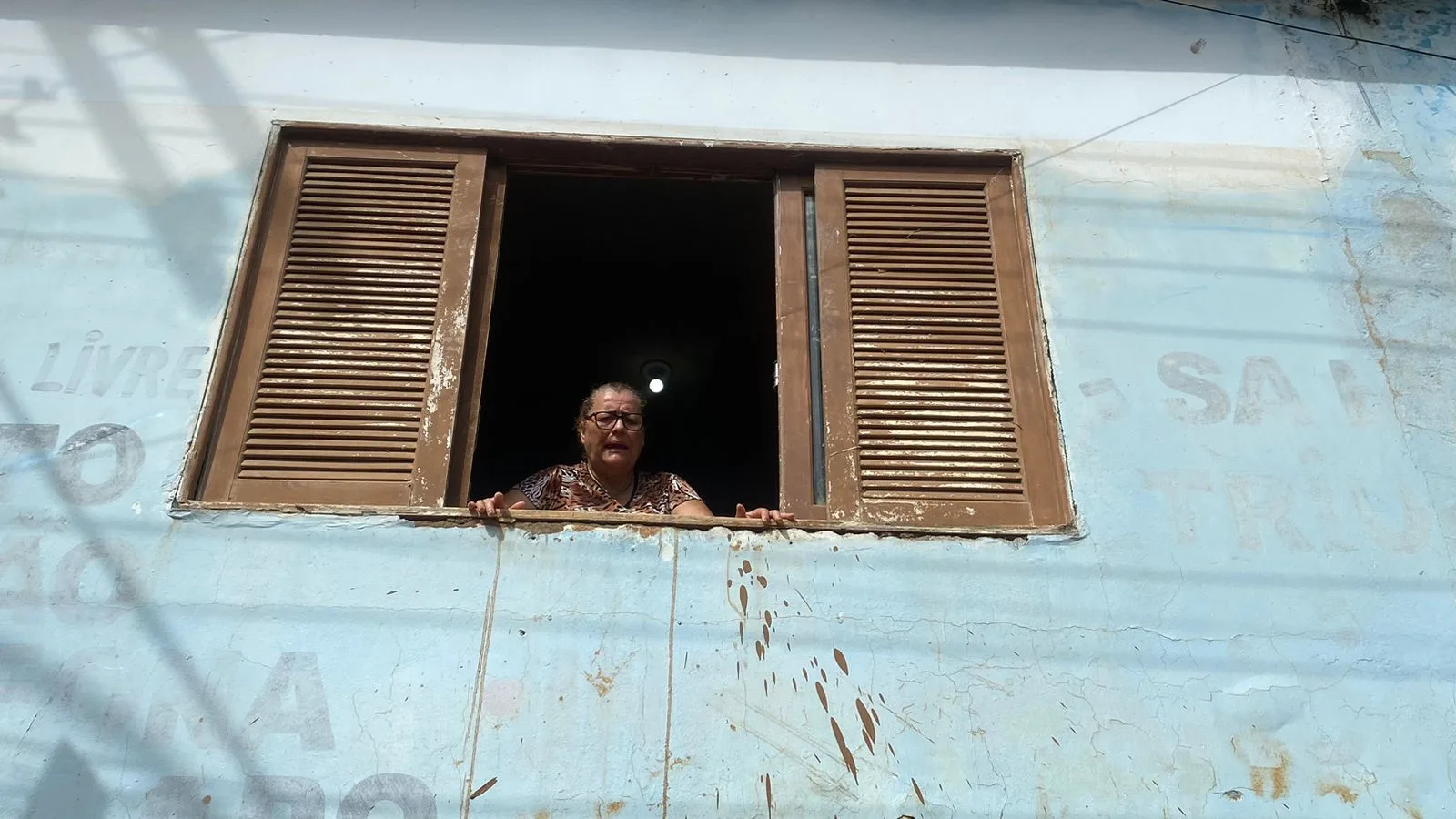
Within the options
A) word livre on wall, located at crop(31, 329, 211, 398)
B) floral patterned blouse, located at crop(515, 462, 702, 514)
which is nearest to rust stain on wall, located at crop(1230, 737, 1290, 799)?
floral patterned blouse, located at crop(515, 462, 702, 514)

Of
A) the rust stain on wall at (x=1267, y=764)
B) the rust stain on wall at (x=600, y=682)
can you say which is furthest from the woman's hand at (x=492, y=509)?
the rust stain on wall at (x=1267, y=764)

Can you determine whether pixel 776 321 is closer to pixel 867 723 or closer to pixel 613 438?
pixel 613 438

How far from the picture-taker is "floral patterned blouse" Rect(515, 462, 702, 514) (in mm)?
3914

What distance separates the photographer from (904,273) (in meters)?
3.83

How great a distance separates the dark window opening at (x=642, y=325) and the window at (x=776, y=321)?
105 centimetres

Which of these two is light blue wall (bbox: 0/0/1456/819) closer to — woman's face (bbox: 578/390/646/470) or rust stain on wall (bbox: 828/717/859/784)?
rust stain on wall (bbox: 828/717/859/784)

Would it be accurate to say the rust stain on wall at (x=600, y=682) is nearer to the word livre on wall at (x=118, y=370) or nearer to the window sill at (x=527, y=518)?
the window sill at (x=527, y=518)

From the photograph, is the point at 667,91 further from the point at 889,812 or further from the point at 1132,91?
the point at 889,812

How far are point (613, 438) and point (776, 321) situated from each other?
0.74 meters

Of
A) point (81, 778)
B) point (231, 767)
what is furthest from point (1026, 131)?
point (81, 778)

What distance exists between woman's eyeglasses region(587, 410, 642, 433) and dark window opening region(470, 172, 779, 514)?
139cm

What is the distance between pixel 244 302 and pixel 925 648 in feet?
8.07

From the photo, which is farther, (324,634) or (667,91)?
(667,91)

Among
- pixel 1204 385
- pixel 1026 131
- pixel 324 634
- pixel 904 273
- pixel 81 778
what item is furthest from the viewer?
pixel 1026 131
